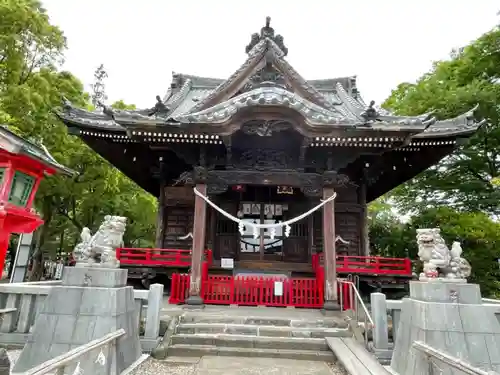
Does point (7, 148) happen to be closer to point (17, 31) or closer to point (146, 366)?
point (146, 366)

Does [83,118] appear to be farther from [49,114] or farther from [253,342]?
[253,342]

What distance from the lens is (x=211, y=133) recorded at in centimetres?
866

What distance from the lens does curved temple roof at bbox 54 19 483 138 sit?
8484 mm

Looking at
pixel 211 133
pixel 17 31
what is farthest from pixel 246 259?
pixel 17 31

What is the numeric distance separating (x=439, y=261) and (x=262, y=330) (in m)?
3.80

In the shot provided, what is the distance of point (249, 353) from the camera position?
19.9 feet

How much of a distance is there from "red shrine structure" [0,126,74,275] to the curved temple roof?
260 centimetres

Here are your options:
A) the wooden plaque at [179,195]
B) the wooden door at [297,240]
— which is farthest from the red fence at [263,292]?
the wooden plaque at [179,195]

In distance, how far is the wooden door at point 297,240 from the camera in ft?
Answer: 39.1

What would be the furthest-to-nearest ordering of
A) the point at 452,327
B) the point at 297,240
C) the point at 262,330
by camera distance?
the point at 297,240
the point at 262,330
the point at 452,327

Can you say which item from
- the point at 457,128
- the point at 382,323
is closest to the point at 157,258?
the point at 382,323

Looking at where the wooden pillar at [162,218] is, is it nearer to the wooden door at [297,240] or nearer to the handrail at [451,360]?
the wooden door at [297,240]

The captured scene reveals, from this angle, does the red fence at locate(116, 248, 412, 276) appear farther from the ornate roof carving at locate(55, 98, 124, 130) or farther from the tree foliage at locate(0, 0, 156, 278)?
the tree foliage at locate(0, 0, 156, 278)

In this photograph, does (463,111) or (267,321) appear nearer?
(267,321)
